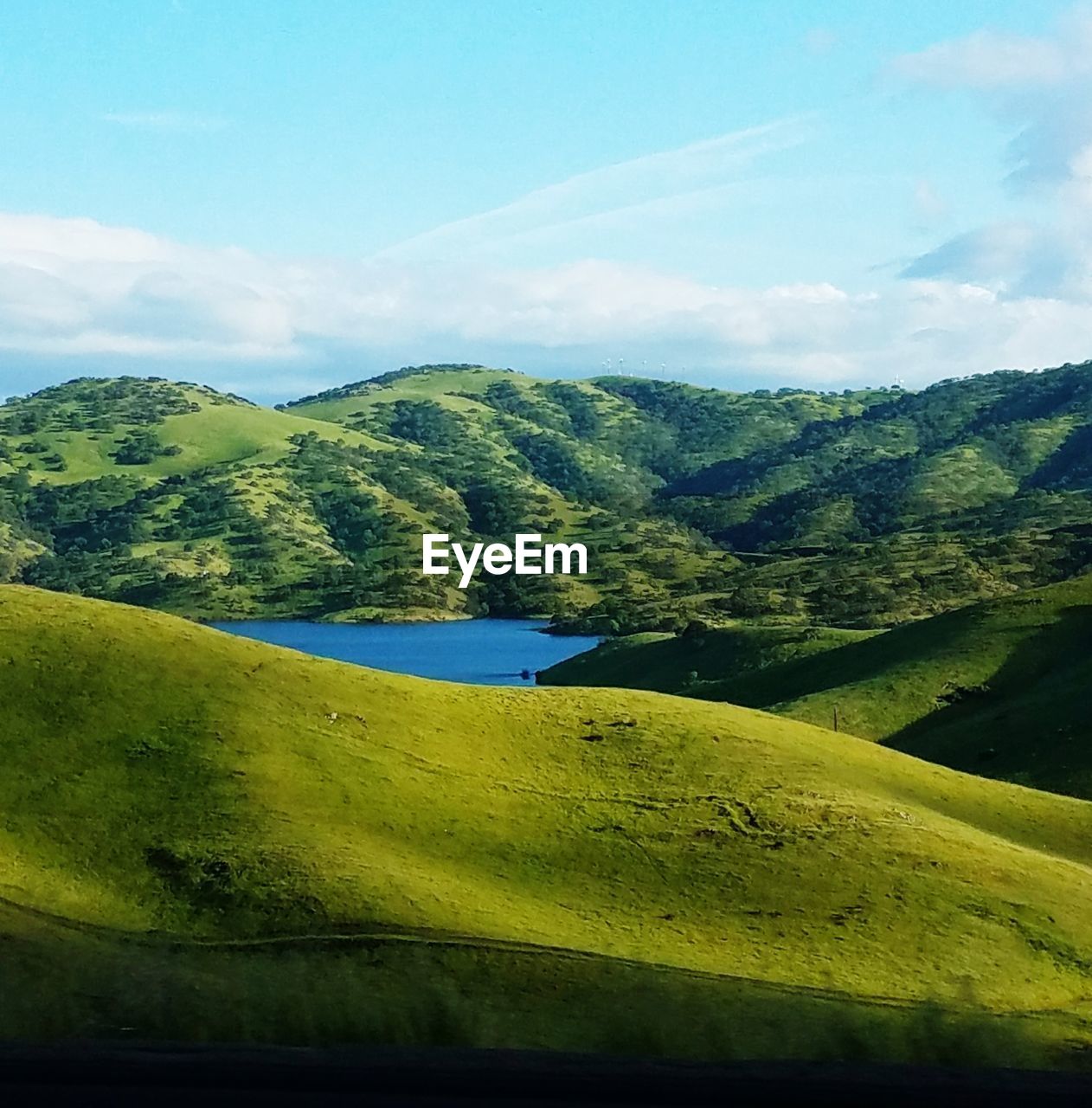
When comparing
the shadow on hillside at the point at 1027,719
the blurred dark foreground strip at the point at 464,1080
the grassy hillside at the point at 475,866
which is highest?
the blurred dark foreground strip at the point at 464,1080

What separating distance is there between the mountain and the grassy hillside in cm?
3409

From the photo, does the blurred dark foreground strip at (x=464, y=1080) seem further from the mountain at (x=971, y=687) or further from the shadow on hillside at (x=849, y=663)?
the shadow on hillside at (x=849, y=663)

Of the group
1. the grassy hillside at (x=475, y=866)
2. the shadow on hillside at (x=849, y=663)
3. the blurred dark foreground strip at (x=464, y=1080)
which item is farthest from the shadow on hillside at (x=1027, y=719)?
the blurred dark foreground strip at (x=464, y=1080)

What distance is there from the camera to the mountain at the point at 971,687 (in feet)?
322

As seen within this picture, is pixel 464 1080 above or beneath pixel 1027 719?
above

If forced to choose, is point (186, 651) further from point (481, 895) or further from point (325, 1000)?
point (325, 1000)

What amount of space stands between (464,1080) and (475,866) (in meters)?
29.0

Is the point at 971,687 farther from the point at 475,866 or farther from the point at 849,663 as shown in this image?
the point at 475,866

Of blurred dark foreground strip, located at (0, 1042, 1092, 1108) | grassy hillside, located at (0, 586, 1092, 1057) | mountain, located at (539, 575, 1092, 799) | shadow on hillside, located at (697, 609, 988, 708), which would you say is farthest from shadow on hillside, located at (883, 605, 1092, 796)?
blurred dark foreground strip, located at (0, 1042, 1092, 1108)

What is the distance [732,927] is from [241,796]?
17892mm

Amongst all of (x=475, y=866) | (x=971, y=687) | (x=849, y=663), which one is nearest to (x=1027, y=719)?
(x=971, y=687)

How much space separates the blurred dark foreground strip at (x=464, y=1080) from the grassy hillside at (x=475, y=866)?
1048cm

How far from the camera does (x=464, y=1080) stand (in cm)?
1705

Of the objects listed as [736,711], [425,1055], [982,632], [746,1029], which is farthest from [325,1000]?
[982,632]
